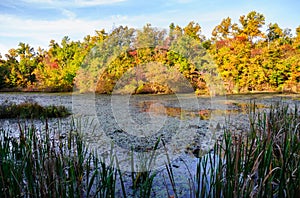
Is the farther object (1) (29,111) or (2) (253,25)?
(2) (253,25)

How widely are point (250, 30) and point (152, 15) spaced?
10382 mm

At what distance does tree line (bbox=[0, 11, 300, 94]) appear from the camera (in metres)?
7.47

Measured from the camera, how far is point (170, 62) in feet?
29.9

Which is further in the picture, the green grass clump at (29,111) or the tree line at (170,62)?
Result: the tree line at (170,62)

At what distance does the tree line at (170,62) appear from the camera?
24.5 feet

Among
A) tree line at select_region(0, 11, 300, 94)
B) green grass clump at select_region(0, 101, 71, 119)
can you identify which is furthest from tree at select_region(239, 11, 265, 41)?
green grass clump at select_region(0, 101, 71, 119)

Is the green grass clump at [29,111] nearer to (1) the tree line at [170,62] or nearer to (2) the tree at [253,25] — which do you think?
(1) the tree line at [170,62]

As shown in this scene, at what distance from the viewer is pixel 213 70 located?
40.7 ft

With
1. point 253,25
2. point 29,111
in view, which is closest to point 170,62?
point 29,111

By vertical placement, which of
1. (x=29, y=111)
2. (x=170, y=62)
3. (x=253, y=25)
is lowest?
(x=29, y=111)

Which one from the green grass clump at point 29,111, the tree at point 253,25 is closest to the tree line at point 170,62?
the tree at point 253,25

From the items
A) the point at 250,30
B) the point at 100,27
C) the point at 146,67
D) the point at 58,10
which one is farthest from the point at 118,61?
the point at 250,30

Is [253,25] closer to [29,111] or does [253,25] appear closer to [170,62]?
[170,62]

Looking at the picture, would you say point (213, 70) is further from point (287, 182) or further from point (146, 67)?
point (287, 182)
